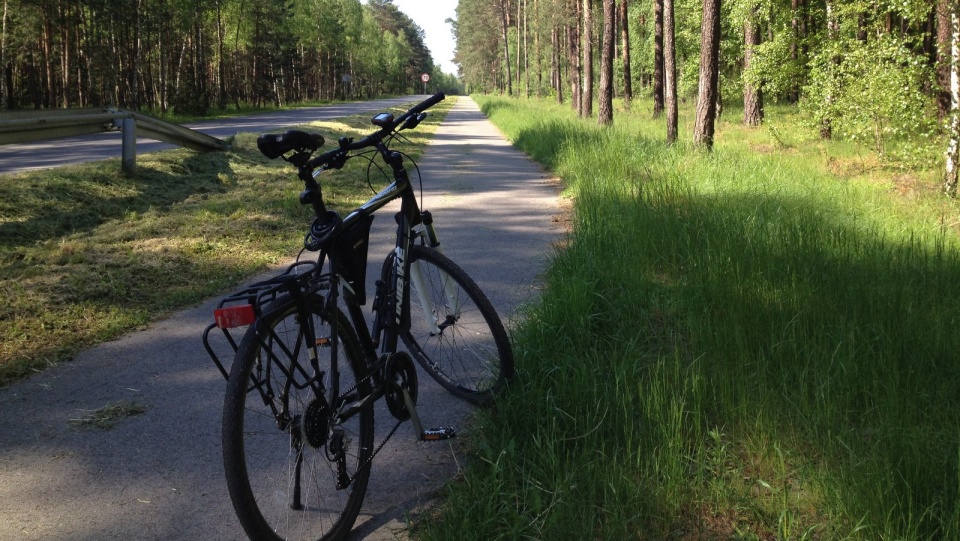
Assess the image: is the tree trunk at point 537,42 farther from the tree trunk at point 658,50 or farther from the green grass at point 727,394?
the green grass at point 727,394

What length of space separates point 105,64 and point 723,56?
30799 mm

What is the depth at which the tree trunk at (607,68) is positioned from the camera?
22.5 meters

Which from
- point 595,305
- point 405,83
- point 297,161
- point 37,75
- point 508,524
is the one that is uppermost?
point 405,83

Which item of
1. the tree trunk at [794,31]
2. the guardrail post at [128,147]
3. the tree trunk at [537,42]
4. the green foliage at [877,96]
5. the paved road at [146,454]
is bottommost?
the paved road at [146,454]

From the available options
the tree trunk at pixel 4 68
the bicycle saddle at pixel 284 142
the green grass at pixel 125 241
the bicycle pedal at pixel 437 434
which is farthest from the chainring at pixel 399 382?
the tree trunk at pixel 4 68

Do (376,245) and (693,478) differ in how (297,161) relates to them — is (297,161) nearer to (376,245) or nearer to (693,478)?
(693,478)

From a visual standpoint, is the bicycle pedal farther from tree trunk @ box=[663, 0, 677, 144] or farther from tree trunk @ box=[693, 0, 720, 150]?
tree trunk @ box=[663, 0, 677, 144]

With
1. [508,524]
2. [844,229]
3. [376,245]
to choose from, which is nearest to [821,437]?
[508,524]

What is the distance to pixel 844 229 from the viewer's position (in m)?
6.62

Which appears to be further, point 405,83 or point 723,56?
point 405,83

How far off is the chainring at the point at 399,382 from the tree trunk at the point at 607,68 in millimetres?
19942

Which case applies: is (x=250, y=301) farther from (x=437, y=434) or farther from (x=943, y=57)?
(x=943, y=57)

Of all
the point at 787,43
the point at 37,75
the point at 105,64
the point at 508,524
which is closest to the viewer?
the point at 508,524

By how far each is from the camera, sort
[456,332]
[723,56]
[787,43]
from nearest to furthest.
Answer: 1. [456,332]
2. [787,43]
3. [723,56]
